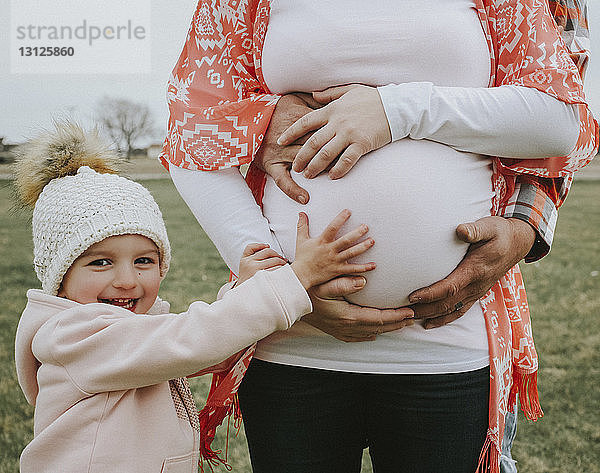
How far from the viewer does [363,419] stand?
126 centimetres

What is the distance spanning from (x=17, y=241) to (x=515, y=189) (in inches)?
232

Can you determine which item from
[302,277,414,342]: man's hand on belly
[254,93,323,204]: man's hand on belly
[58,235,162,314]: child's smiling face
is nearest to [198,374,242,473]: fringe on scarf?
[58,235,162,314]: child's smiling face

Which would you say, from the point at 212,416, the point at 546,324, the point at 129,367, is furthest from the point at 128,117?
the point at 129,367

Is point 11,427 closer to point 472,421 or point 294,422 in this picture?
point 294,422

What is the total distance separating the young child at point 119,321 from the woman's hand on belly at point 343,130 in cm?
9

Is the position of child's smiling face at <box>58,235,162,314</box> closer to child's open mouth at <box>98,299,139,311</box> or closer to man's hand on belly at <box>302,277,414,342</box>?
child's open mouth at <box>98,299,139,311</box>

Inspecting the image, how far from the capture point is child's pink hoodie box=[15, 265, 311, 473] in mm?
1132

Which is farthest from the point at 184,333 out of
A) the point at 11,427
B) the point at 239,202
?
the point at 11,427

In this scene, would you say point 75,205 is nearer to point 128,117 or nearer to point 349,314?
point 349,314

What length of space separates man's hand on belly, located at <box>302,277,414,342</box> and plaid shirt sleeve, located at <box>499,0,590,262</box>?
0.29m

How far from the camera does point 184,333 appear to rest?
3.79 feet

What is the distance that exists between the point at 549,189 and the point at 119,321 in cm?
81

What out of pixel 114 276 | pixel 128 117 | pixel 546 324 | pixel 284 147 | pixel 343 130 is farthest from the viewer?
pixel 128 117

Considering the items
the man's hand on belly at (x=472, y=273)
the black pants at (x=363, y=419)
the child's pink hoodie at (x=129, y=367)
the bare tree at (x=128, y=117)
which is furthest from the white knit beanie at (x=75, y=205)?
the bare tree at (x=128, y=117)
